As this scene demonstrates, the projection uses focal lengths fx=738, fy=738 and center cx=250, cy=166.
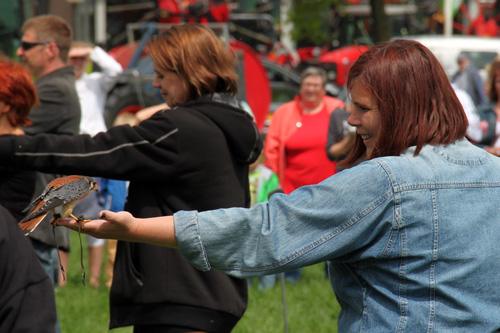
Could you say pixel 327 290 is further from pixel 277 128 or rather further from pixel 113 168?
pixel 113 168

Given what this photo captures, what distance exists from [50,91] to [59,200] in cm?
218

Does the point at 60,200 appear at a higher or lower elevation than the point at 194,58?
lower

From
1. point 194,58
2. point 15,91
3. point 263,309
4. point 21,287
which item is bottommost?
point 263,309

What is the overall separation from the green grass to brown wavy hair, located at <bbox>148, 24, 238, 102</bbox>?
278 cm

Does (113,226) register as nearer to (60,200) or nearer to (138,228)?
(138,228)

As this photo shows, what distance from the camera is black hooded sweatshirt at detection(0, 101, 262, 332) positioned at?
8.86 feet

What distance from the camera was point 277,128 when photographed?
696 centimetres

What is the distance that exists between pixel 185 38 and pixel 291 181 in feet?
13.3

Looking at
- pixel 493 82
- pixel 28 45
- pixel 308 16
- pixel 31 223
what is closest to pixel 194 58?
pixel 31 223

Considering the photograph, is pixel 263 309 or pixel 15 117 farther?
pixel 263 309

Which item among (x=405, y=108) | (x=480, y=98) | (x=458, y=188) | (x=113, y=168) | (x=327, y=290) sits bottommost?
(x=327, y=290)

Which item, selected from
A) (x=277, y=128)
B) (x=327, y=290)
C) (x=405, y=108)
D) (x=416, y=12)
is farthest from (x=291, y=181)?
(x=416, y=12)

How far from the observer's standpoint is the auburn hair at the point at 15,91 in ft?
11.3

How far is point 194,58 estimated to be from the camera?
9.69ft
